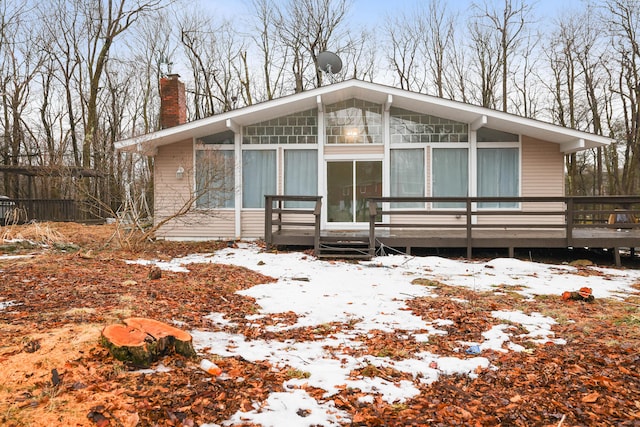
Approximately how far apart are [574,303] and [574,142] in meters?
5.89

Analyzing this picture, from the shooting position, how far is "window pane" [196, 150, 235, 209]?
31.7 ft

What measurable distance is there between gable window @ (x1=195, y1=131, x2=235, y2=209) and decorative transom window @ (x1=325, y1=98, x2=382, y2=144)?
2.61 m

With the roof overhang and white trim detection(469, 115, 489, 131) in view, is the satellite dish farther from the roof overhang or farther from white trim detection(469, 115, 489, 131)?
white trim detection(469, 115, 489, 131)

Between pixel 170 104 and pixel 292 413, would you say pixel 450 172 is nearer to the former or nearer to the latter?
pixel 170 104

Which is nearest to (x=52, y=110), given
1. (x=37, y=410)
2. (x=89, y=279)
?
(x=89, y=279)

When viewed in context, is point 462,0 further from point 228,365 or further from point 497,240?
point 228,365

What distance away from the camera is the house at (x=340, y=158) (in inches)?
407

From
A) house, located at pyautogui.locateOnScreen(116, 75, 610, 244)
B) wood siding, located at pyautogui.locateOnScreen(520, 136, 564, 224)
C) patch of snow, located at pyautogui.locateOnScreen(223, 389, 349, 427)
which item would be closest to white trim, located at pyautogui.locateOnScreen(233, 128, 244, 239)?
house, located at pyautogui.locateOnScreen(116, 75, 610, 244)

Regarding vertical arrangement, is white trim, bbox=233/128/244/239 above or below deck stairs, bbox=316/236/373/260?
above

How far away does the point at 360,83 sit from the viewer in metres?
9.91

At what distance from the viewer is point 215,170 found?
31.7 ft

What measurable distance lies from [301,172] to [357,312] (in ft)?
21.9

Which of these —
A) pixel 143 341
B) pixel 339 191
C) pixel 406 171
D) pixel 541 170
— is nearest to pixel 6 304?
pixel 143 341

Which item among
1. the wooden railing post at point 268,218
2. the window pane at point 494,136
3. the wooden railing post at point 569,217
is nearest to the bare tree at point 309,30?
the window pane at point 494,136
